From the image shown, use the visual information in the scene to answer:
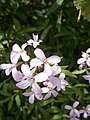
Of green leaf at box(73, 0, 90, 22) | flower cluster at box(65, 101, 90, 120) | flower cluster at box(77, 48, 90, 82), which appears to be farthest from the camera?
flower cluster at box(65, 101, 90, 120)

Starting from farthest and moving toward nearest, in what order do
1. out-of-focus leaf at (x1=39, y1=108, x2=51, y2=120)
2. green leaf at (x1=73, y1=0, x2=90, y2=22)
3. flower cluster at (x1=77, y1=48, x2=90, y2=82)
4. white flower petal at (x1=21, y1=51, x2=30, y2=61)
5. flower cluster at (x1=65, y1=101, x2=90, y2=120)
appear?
1. out-of-focus leaf at (x1=39, y1=108, x2=51, y2=120)
2. flower cluster at (x1=65, y1=101, x2=90, y2=120)
3. flower cluster at (x1=77, y1=48, x2=90, y2=82)
4. white flower petal at (x1=21, y1=51, x2=30, y2=61)
5. green leaf at (x1=73, y1=0, x2=90, y2=22)

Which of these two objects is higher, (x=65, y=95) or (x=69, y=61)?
(x=69, y=61)

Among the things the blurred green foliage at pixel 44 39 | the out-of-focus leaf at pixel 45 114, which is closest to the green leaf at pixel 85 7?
the blurred green foliage at pixel 44 39

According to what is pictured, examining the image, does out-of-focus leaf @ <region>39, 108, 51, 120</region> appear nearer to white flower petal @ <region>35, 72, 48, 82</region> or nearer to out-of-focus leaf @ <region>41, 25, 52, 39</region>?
out-of-focus leaf @ <region>41, 25, 52, 39</region>

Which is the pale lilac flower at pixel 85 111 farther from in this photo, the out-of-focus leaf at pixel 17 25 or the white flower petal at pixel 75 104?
the out-of-focus leaf at pixel 17 25

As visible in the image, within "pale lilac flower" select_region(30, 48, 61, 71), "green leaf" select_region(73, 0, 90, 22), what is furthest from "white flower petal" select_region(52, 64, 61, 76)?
"green leaf" select_region(73, 0, 90, 22)

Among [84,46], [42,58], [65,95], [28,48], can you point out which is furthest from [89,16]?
[84,46]

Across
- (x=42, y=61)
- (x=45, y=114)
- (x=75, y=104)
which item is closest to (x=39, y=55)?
(x=42, y=61)

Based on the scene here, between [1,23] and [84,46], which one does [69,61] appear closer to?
[84,46]
